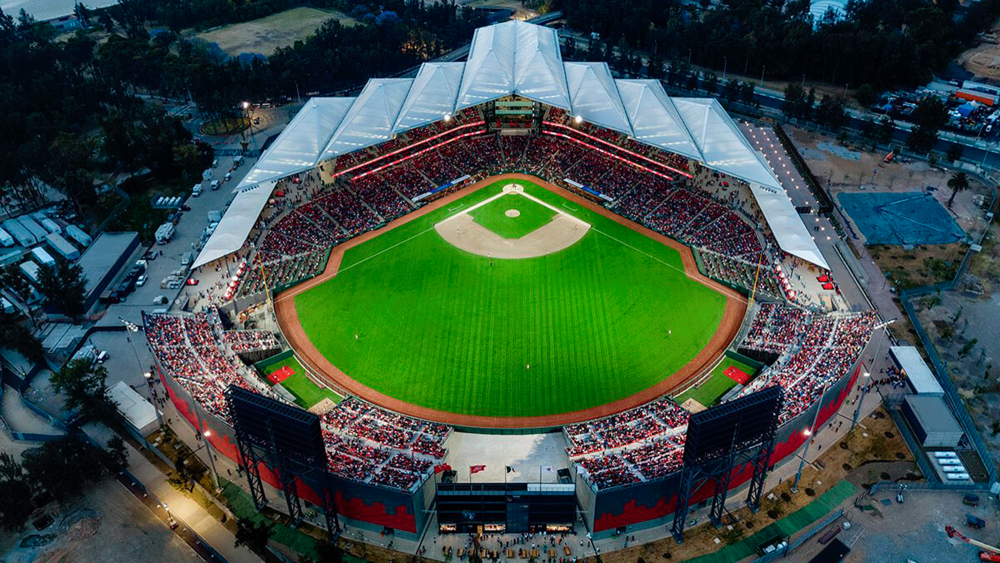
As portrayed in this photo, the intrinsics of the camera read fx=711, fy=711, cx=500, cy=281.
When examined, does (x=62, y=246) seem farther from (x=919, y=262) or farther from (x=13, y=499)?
(x=919, y=262)

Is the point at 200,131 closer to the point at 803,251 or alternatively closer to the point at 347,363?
the point at 347,363

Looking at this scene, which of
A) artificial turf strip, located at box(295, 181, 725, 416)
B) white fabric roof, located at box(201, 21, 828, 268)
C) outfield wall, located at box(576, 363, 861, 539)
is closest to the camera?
outfield wall, located at box(576, 363, 861, 539)

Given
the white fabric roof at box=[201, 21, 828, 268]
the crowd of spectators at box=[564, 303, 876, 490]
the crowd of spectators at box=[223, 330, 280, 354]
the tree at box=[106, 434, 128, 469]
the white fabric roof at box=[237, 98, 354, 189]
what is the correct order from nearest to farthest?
the crowd of spectators at box=[564, 303, 876, 490], the tree at box=[106, 434, 128, 469], the crowd of spectators at box=[223, 330, 280, 354], the white fabric roof at box=[201, 21, 828, 268], the white fabric roof at box=[237, 98, 354, 189]

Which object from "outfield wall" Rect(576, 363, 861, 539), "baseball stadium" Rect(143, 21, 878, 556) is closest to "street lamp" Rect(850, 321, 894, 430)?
"baseball stadium" Rect(143, 21, 878, 556)

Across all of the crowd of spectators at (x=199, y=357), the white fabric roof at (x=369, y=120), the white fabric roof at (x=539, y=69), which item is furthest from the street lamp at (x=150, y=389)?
the white fabric roof at (x=539, y=69)

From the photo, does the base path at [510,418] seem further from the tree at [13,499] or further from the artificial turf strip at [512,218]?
the tree at [13,499]

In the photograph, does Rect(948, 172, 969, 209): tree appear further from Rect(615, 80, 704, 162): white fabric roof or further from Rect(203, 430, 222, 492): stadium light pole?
Rect(203, 430, 222, 492): stadium light pole

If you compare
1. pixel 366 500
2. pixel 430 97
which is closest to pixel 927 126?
pixel 430 97
